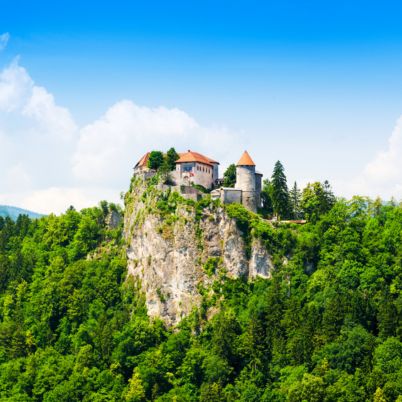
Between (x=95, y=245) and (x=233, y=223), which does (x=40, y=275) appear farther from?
(x=233, y=223)

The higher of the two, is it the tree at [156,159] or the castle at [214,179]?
the tree at [156,159]

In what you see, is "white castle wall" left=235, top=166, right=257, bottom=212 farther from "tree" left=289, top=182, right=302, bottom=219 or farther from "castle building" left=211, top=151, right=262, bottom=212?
"tree" left=289, top=182, right=302, bottom=219

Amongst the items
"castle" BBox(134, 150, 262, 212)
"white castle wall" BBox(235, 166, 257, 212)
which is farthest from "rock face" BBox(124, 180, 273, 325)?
"white castle wall" BBox(235, 166, 257, 212)

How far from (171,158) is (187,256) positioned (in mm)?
15124

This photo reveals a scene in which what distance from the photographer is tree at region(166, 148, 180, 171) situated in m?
104

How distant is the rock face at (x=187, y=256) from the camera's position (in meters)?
95.9

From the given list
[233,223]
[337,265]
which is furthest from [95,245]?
[337,265]

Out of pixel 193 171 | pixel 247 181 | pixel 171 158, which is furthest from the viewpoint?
pixel 171 158

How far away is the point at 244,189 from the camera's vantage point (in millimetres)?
98375

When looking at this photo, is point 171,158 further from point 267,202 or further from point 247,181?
point 267,202

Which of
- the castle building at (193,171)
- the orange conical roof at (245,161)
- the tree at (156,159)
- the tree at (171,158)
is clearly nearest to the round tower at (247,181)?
the orange conical roof at (245,161)

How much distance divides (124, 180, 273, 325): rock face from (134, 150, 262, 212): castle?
2.40 meters

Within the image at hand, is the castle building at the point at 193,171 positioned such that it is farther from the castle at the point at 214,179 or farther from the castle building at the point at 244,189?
the castle building at the point at 244,189

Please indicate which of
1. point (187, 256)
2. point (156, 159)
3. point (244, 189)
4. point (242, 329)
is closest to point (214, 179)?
point (244, 189)
